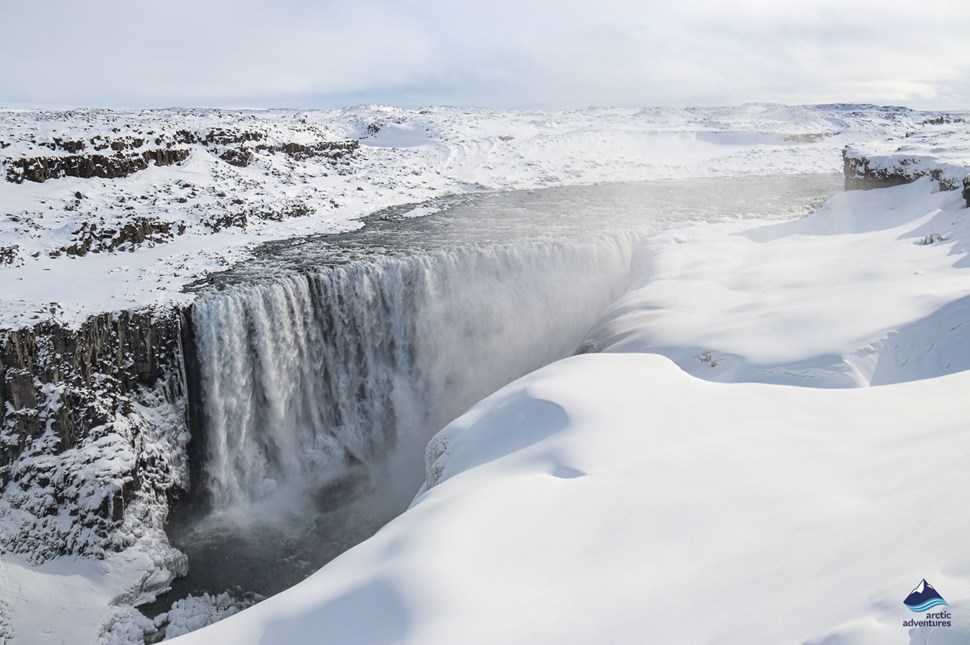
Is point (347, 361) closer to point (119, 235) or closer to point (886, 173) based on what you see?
point (119, 235)

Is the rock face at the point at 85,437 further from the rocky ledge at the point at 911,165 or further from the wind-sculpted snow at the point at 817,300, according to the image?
the rocky ledge at the point at 911,165

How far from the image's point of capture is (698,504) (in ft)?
14.2

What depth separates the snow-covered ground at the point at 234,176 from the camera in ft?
44.1

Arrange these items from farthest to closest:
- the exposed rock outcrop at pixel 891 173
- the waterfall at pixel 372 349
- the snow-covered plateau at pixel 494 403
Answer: the exposed rock outcrop at pixel 891 173 → the waterfall at pixel 372 349 → the snow-covered plateau at pixel 494 403

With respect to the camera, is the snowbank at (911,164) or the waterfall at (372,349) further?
the snowbank at (911,164)

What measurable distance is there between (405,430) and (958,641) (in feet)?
40.2

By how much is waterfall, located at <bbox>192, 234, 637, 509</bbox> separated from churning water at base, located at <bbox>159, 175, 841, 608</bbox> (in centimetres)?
3

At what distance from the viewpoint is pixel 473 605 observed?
11.9 ft

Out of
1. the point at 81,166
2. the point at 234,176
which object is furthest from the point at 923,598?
the point at 234,176

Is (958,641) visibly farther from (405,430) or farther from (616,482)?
(405,430)

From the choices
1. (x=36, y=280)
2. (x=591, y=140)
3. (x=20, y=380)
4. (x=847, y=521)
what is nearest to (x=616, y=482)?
(x=847, y=521)

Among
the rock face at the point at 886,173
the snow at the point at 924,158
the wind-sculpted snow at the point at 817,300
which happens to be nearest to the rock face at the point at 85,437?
the wind-sculpted snow at the point at 817,300

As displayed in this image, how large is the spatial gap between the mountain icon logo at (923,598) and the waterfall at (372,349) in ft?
35.4

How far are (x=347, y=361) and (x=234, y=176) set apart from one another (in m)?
10.9
